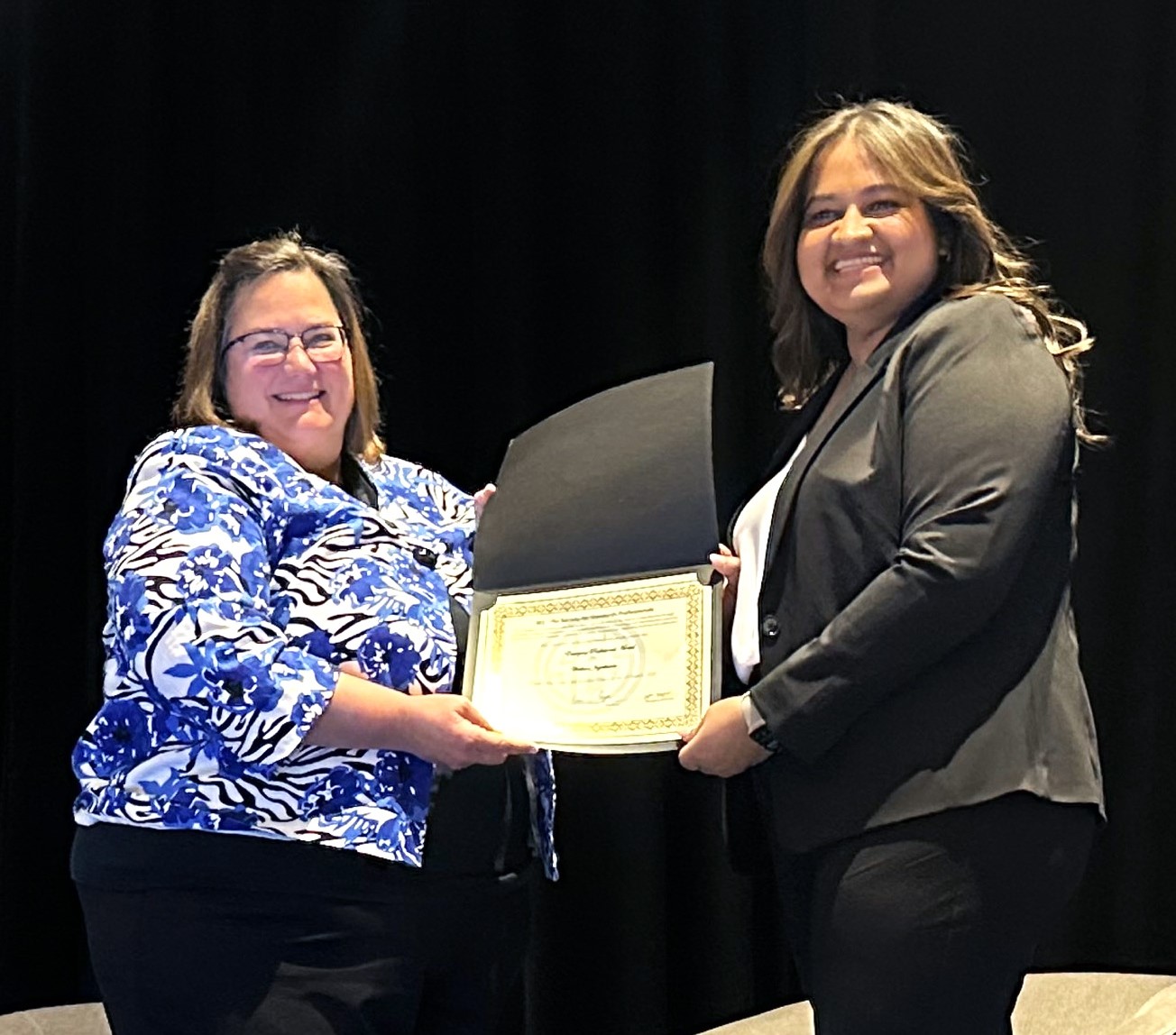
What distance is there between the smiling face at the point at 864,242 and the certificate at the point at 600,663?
0.33 metres

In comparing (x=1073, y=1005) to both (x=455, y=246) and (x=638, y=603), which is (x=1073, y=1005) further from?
(x=455, y=246)

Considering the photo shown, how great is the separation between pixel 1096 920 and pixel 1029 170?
1.27 metres

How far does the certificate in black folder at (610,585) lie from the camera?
1.66 metres

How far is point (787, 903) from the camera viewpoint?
158 centimetres

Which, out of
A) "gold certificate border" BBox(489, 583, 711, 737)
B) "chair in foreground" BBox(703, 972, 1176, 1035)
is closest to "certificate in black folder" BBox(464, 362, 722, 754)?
"gold certificate border" BBox(489, 583, 711, 737)

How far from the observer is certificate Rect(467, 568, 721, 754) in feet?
5.39

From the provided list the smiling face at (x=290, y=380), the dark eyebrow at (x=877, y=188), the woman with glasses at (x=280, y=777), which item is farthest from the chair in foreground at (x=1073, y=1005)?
the dark eyebrow at (x=877, y=188)

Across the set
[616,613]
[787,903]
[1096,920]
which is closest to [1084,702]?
[787,903]

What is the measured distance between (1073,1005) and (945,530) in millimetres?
1297

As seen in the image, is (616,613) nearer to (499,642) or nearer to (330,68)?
(499,642)

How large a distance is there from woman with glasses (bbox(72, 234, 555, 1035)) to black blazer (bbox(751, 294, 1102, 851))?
342mm

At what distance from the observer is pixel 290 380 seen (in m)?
1.87

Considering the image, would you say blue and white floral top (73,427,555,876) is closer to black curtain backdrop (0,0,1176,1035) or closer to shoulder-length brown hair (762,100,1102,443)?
shoulder-length brown hair (762,100,1102,443)

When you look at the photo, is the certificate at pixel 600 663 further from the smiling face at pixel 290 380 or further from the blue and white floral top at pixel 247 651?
the smiling face at pixel 290 380
